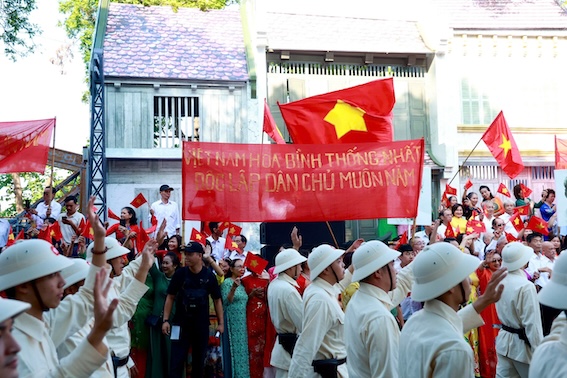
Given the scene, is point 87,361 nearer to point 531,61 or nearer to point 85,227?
point 85,227

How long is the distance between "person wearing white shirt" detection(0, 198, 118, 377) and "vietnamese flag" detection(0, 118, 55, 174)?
874cm

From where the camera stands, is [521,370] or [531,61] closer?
[521,370]

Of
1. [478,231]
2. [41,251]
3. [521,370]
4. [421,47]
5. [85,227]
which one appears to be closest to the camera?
[41,251]

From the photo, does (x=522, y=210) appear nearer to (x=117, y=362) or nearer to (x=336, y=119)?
(x=336, y=119)

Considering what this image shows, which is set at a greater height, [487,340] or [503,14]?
[503,14]

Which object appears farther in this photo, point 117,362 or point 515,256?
point 515,256

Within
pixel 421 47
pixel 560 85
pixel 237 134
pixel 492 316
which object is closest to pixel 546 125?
pixel 560 85

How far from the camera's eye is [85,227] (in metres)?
11.3

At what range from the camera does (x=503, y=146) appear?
14.5m

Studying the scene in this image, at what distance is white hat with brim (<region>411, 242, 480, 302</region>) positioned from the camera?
4164mm

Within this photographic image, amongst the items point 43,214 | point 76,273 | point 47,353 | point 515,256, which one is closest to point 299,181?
point 515,256

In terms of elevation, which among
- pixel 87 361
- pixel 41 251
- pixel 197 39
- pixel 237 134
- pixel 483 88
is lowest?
pixel 87 361

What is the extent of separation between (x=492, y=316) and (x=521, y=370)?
282 cm

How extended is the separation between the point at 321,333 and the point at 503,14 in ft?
56.7
